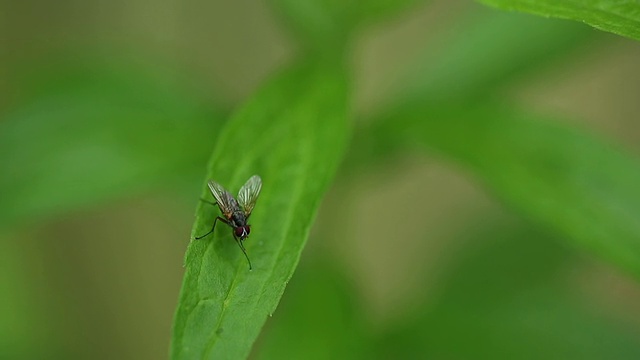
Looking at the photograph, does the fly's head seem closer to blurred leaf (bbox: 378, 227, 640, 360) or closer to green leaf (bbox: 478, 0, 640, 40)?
green leaf (bbox: 478, 0, 640, 40)

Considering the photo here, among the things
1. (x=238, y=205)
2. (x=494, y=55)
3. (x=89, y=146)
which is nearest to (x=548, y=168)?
(x=494, y=55)

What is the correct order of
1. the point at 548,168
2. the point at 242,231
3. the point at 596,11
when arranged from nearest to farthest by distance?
the point at 596,11
the point at 242,231
the point at 548,168

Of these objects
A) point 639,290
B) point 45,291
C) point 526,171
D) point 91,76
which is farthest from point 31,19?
point 639,290

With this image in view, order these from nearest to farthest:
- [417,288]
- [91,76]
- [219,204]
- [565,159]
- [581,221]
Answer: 1. [219,204]
2. [581,221]
3. [565,159]
4. [91,76]
5. [417,288]

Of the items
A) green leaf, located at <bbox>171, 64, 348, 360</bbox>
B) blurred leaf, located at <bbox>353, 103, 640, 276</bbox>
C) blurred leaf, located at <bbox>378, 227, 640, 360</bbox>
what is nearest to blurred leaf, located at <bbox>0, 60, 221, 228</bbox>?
green leaf, located at <bbox>171, 64, 348, 360</bbox>

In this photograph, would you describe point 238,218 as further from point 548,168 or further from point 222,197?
point 548,168

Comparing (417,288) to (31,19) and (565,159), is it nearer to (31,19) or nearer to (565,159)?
(565,159)
